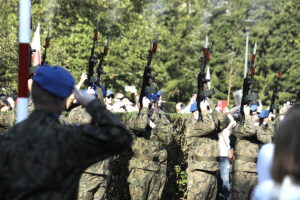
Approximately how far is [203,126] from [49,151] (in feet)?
22.2

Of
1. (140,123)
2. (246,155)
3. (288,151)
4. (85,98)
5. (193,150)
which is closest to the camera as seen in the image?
(288,151)

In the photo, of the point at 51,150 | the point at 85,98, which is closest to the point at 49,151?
the point at 51,150

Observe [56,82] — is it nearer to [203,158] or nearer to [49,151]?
[49,151]

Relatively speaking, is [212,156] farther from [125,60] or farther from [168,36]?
[168,36]

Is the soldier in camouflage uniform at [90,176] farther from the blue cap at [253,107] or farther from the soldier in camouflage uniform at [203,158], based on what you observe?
the blue cap at [253,107]

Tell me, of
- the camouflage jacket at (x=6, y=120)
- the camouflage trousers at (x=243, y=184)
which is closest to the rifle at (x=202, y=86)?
the camouflage trousers at (x=243, y=184)

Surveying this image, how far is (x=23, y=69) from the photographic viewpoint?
17.4ft

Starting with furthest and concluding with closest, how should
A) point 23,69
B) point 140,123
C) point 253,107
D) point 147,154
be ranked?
point 253,107 → point 147,154 → point 140,123 → point 23,69

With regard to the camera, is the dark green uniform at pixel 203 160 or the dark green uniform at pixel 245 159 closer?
the dark green uniform at pixel 203 160

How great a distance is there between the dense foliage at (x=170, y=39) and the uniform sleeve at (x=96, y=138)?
53.4 feet

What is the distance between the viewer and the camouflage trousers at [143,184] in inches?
417

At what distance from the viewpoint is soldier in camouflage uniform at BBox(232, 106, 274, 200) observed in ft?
37.0

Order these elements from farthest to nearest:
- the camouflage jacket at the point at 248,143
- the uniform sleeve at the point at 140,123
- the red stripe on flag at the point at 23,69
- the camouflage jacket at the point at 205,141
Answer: the camouflage jacket at the point at 248,143
the camouflage jacket at the point at 205,141
the uniform sleeve at the point at 140,123
the red stripe on flag at the point at 23,69

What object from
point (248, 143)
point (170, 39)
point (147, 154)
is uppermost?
point (170, 39)
